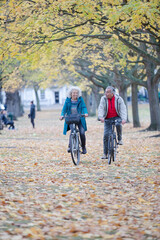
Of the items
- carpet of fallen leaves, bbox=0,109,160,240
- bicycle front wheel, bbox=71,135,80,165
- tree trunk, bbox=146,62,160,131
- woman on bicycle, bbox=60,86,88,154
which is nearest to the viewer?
carpet of fallen leaves, bbox=0,109,160,240

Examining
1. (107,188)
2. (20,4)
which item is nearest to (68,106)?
(107,188)

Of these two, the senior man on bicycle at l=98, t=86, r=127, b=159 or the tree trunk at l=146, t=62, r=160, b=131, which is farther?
the tree trunk at l=146, t=62, r=160, b=131

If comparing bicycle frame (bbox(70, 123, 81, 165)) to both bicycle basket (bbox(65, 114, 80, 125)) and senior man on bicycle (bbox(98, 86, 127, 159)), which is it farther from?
senior man on bicycle (bbox(98, 86, 127, 159))

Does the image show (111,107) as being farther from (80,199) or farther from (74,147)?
(80,199)

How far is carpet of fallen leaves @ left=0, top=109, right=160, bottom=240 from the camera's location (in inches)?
209

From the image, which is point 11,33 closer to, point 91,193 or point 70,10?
point 70,10

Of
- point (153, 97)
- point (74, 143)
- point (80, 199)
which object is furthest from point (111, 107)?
point (153, 97)

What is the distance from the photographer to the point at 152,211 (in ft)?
21.0

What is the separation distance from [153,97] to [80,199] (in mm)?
17494

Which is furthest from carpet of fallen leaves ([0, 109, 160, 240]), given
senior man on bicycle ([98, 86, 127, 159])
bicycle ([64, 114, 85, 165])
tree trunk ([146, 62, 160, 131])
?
tree trunk ([146, 62, 160, 131])

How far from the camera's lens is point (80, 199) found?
716 centimetres

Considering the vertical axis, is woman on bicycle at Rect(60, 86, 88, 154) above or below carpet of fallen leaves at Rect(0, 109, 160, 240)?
above

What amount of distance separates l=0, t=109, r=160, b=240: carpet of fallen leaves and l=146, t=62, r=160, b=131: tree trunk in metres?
11.5

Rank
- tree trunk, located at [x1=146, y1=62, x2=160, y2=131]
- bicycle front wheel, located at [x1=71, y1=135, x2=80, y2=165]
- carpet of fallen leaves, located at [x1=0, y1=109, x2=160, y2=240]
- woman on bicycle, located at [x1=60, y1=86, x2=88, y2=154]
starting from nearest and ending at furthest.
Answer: carpet of fallen leaves, located at [x1=0, y1=109, x2=160, y2=240] < bicycle front wheel, located at [x1=71, y1=135, x2=80, y2=165] < woman on bicycle, located at [x1=60, y1=86, x2=88, y2=154] < tree trunk, located at [x1=146, y1=62, x2=160, y2=131]
